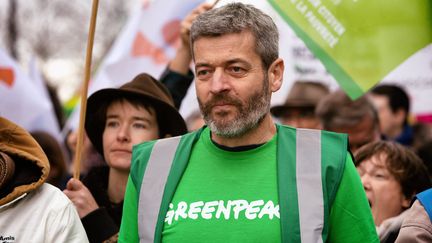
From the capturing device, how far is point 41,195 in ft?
13.5

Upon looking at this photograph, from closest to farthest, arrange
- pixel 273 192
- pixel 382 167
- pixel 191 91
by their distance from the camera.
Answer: pixel 273 192
pixel 382 167
pixel 191 91

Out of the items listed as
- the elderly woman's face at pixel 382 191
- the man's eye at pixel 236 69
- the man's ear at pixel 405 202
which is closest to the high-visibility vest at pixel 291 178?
the man's eye at pixel 236 69

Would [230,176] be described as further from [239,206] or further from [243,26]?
[243,26]

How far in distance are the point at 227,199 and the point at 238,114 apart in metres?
0.35

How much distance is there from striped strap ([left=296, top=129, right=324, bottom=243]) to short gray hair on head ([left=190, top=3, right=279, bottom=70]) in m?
0.37

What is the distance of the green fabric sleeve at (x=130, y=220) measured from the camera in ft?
12.8

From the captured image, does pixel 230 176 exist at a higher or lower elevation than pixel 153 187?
lower

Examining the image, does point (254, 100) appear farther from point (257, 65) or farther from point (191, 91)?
point (191, 91)

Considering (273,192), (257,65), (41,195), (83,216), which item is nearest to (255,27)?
(257,65)

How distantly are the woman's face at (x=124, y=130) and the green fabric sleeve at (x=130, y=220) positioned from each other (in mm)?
1125

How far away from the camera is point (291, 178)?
12.1 ft

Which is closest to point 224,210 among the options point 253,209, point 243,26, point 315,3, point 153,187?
point 253,209

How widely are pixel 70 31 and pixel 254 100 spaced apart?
28278 mm

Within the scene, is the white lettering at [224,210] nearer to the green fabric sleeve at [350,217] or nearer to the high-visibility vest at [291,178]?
the high-visibility vest at [291,178]
